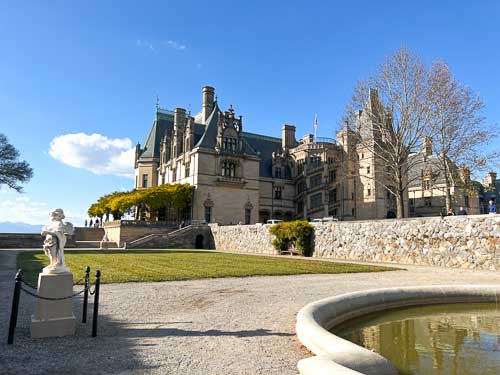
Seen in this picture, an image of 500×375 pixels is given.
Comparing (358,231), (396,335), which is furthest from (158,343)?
(358,231)

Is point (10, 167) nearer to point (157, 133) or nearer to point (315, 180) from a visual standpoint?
point (157, 133)

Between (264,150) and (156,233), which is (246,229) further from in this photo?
(264,150)

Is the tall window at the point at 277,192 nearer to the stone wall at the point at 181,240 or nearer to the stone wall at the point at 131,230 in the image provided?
the stone wall at the point at 181,240

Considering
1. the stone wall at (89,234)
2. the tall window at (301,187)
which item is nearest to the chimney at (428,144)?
the tall window at (301,187)

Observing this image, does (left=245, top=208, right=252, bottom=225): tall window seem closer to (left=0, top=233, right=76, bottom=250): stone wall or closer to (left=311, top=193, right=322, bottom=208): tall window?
(left=311, top=193, right=322, bottom=208): tall window

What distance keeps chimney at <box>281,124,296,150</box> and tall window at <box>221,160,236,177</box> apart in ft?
56.2

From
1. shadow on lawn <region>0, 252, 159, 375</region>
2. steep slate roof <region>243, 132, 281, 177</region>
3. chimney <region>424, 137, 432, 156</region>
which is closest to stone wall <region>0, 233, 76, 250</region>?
steep slate roof <region>243, 132, 281, 177</region>

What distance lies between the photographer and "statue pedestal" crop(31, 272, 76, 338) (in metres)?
6.25

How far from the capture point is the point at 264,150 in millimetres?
66875

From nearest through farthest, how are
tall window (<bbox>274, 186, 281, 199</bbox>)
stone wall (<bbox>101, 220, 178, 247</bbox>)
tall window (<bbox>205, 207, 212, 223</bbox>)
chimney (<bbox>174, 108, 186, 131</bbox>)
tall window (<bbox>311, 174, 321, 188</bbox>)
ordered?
stone wall (<bbox>101, 220, 178, 247</bbox>) → tall window (<bbox>205, 207, 212, 223</bbox>) → tall window (<bbox>311, 174, 321, 188</bbox>) → chimney (<bbox>174, 108, 186, 131</bbox>) → tall window (<bbox>274, 186, 281, 199</bbox>)

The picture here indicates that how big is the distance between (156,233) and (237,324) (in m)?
40.1

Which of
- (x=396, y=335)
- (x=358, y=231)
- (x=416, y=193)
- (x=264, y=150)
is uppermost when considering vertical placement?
(x=264, y=150)

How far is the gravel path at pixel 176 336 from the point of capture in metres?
4.93

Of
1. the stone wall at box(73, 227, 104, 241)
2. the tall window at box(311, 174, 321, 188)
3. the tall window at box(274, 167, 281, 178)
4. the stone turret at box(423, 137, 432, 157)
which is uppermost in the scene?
the tall window at box(274, 167, 281, 178)
